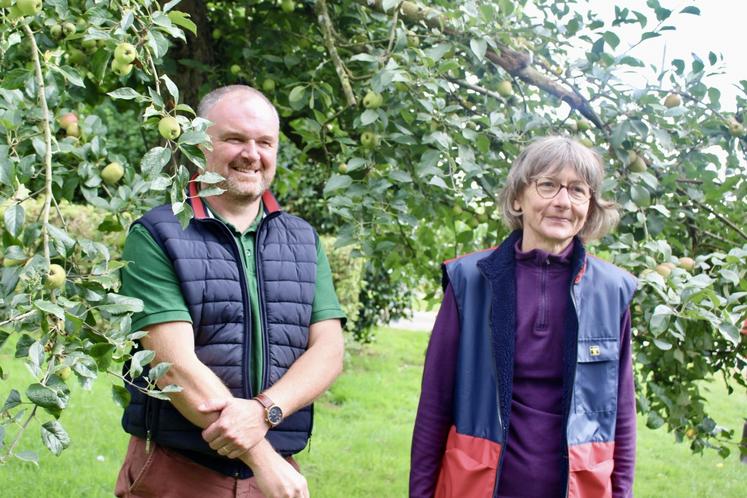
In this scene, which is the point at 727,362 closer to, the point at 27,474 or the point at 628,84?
the point at 628,84

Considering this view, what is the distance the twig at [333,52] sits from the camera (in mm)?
2779

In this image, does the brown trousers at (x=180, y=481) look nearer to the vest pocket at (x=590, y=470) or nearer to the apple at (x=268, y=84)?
the vest pocket at (x=590, y=470)

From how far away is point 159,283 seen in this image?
1917 millimetres

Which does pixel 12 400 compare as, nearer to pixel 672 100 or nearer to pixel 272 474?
pixel 272 474

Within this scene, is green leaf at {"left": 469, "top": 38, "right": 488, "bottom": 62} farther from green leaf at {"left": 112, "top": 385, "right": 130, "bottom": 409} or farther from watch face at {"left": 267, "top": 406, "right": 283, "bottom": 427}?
green leaf at {"left": 112, "top": 385, "right": 130, "bottom": 409}

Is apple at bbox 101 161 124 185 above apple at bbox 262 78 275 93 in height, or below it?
below

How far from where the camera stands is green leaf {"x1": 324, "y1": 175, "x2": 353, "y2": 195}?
102 inches

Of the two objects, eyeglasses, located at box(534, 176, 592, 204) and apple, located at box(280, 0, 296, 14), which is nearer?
eyeglasses, located at box(534, 176, 592, 204)

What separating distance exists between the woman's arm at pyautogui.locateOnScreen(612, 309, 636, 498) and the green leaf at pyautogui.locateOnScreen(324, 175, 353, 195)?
39.9 inches

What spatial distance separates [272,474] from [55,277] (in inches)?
27.8

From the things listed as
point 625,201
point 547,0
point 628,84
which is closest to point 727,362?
point 625,201

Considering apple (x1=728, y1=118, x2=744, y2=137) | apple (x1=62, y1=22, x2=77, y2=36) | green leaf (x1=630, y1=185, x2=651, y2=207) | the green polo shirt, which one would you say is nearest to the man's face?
the green polo shirt

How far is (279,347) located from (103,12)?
0.87 metres

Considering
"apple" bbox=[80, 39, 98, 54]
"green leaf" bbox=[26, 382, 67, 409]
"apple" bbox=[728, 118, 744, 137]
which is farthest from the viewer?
"apple" bbox=[728, 118, 744, 137]
